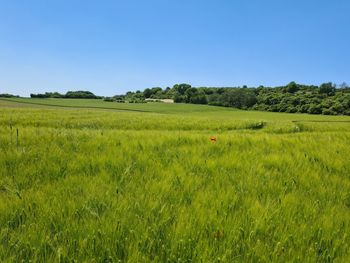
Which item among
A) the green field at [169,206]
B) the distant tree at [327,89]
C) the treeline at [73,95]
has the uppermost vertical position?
the distant tree at [327,89]

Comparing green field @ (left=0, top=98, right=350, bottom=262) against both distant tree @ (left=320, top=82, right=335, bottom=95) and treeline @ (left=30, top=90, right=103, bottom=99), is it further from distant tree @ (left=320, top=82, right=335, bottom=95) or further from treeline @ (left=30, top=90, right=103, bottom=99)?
distant tree @ (left=320, top=82, right=335, bottom=95)

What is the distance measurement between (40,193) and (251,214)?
7.00ft

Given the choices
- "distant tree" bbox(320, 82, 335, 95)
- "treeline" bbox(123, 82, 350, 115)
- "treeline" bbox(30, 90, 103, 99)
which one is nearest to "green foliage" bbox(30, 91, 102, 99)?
"treeline" bbox(30, 90, 103, 99)

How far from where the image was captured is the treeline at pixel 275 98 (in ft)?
324

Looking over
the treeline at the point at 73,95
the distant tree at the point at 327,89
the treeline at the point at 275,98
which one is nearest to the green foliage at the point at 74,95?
the treeline at the point at 73,95

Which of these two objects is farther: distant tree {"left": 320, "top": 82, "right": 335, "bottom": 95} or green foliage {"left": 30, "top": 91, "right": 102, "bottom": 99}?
distant tree {"left": 320, "top": 82, "right": 335, "bottom": 95}

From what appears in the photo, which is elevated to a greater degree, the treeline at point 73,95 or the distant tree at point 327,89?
the distant tree at point 327,89

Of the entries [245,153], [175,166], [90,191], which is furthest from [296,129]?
[90,191]

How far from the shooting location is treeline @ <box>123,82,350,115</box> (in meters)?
98.8

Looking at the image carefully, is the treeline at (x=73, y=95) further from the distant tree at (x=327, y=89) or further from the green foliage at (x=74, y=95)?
the distant tree at (x=327, y=89)

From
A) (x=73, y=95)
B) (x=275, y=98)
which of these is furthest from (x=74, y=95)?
(x=275, y=98)

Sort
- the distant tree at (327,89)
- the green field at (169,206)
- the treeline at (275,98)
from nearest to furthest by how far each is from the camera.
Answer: the green field at (169,206) → the treeline at (275,98) → the distant tree at (327,89)

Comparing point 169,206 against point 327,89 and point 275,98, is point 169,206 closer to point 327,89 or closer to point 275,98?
point 275,98

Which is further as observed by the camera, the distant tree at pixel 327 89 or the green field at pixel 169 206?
the distant tree at pixel 327 89
